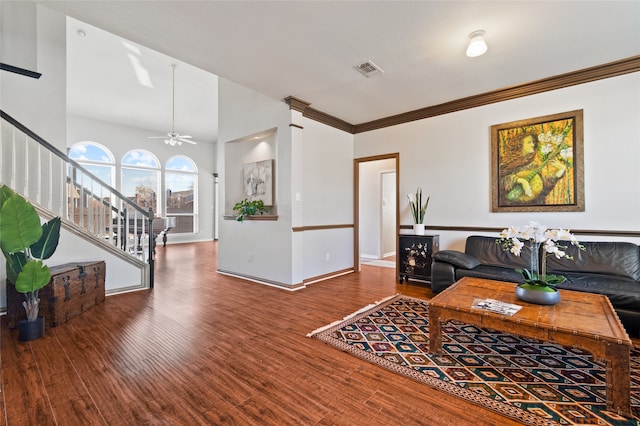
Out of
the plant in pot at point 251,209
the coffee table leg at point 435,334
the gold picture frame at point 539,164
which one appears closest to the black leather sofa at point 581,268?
the gold picture frame at point 539,164

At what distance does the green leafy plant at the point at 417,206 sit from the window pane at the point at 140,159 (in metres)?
8.57

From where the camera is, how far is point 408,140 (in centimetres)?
468

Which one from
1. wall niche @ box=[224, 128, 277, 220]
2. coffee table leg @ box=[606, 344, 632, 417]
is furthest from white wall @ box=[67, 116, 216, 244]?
coffee table leg @ box=[606, 344, 632, 417]

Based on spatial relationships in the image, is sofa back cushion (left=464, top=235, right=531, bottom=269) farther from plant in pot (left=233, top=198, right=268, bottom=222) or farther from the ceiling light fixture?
plant in pot (left=233, top=198, right=268, bottom=222)

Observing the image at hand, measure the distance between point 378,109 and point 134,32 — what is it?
3.38 m

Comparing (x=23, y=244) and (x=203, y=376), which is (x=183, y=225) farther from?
(x=203, y=376)

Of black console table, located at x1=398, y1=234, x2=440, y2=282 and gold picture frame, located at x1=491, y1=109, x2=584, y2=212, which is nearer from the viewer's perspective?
gold picture frame, located at x1=491, y1=109, x2=584, y2=212

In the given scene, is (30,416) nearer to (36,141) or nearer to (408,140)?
(36,141)

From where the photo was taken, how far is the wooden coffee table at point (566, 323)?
4.95ft

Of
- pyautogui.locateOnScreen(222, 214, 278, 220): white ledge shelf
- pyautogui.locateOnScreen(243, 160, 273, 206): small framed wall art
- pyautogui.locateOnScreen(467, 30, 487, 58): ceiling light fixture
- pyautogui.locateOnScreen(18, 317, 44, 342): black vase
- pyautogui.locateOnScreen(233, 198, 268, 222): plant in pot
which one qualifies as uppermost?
pyautogui.locateOnScreen(467, 30, 487, 58): ceiling light fixture

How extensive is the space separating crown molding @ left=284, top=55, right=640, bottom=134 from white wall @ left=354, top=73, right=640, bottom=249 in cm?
7

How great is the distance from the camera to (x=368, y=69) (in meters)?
3.17

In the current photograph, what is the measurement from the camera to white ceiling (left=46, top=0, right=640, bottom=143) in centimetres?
220

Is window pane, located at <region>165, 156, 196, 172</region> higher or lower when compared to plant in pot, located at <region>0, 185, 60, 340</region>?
higher
